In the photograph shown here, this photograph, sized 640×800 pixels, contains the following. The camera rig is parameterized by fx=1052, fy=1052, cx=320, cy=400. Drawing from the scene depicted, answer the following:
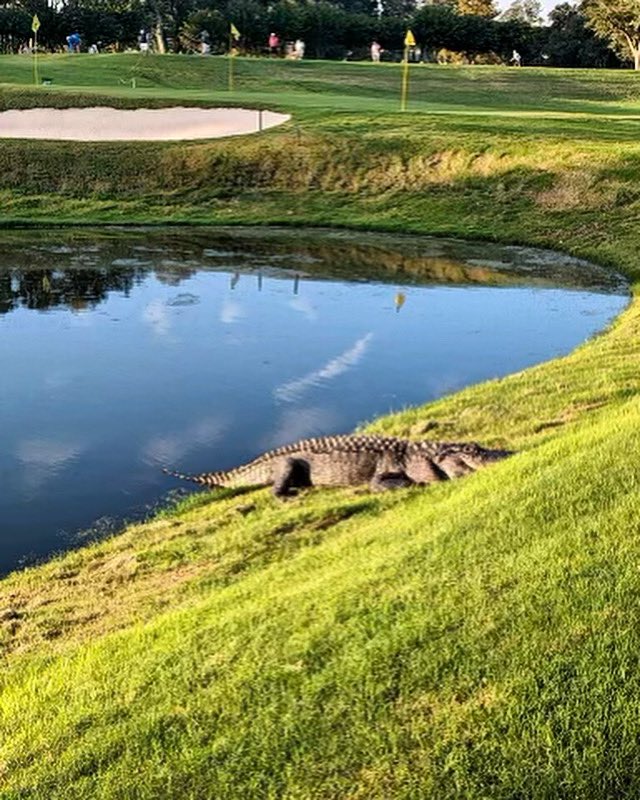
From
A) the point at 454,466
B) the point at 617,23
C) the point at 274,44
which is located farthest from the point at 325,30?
the point at 454,466

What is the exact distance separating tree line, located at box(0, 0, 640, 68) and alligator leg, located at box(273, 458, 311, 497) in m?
54.2

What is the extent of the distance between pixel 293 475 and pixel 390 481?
0.99 m

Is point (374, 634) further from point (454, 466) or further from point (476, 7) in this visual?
point (476, 7)

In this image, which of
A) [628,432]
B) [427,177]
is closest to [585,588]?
[628,432]

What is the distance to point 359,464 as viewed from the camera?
27.0ft

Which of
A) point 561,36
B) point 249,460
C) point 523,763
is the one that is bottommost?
point 249,460

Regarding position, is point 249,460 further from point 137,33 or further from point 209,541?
point 137,33

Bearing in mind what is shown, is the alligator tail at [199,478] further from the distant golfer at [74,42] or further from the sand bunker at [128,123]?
the distant golfer at [74,42]

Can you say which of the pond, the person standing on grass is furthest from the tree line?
the pond

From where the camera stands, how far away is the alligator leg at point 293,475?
332 inches

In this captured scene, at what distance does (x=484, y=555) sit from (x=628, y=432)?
5.67 feet

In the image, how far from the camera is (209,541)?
24.5 ft

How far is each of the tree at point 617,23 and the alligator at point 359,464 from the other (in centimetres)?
5453

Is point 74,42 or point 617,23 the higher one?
point 617,23
